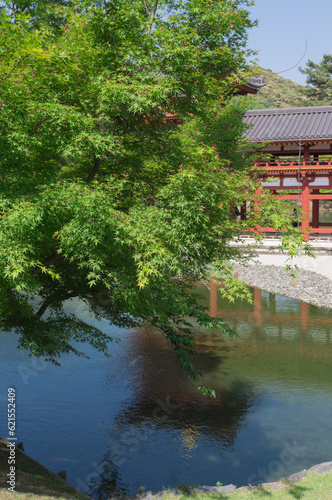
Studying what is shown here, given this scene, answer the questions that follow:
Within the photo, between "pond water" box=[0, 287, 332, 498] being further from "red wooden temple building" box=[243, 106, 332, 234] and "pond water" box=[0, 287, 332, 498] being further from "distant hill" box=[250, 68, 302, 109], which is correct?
"distant hill" box=[250, 68, 302, 109]

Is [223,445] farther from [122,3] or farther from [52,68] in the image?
[122,3]

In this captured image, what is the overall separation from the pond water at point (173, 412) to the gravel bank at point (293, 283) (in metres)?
5.40

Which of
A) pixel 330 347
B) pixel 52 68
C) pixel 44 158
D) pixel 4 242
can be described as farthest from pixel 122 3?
pixel 330 347

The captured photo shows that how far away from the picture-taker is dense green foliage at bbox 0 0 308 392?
736cm

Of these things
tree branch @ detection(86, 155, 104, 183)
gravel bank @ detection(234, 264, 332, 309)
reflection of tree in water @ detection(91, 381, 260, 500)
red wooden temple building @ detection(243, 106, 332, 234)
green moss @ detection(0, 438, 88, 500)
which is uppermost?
red wooden temple building @ detection(243, 106, 332, 234)

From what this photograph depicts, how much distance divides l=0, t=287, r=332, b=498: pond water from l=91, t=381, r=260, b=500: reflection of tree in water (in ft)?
0.08

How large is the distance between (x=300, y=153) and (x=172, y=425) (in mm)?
21830

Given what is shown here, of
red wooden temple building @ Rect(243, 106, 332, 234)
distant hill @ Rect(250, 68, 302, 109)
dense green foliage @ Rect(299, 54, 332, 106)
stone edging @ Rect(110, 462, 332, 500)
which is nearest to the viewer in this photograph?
stone edging @ Rect(110, 462, 332, 500)

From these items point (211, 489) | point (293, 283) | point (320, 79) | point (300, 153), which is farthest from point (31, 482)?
point (320, 79)

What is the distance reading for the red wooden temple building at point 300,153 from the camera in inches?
1052

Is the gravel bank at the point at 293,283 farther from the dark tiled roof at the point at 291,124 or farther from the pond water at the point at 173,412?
the dark tiled roof at the point at 291,124

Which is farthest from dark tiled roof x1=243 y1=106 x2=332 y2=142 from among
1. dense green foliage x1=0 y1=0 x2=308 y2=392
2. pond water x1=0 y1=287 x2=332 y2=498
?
dense green foliage x1=0 y1=0 x2=308 y2=392

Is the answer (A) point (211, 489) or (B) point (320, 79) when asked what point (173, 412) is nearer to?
(A) point (211, 489)

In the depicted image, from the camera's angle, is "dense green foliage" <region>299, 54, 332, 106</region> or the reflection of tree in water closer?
the reflection of tree in water
